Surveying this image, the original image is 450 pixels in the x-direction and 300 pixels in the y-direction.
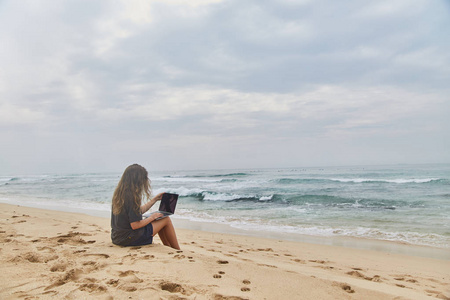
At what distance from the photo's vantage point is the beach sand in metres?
2.55

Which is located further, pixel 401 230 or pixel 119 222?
pixel 401 230

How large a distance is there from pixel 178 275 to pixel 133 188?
59.7 inches

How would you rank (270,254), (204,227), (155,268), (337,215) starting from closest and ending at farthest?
(155,268) → (270,254) → (204,227) → (337,215)

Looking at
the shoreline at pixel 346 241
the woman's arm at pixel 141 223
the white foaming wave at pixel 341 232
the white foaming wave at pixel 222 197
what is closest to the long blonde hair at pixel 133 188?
the woman's arm at pixel 141 223

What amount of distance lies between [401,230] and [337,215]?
2.89m

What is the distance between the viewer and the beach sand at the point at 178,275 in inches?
100

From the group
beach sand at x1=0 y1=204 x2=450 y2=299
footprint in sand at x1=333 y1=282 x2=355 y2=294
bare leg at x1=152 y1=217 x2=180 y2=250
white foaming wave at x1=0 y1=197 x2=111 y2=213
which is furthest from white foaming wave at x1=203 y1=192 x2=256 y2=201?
footprint in sand at x1=333 y1=282 x2=355 y2=294

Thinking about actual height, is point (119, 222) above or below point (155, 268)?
above

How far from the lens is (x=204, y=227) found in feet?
27.9

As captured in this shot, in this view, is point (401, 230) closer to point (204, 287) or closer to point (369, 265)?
point (369, 265)

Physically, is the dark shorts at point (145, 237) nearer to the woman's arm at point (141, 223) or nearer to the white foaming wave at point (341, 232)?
the woman's arm at point (141, 223)

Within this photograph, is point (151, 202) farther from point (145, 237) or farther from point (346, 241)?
point (346, 241)

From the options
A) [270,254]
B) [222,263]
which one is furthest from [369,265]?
[222,263]

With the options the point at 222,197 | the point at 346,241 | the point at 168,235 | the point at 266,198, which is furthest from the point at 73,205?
the point at 346,241
